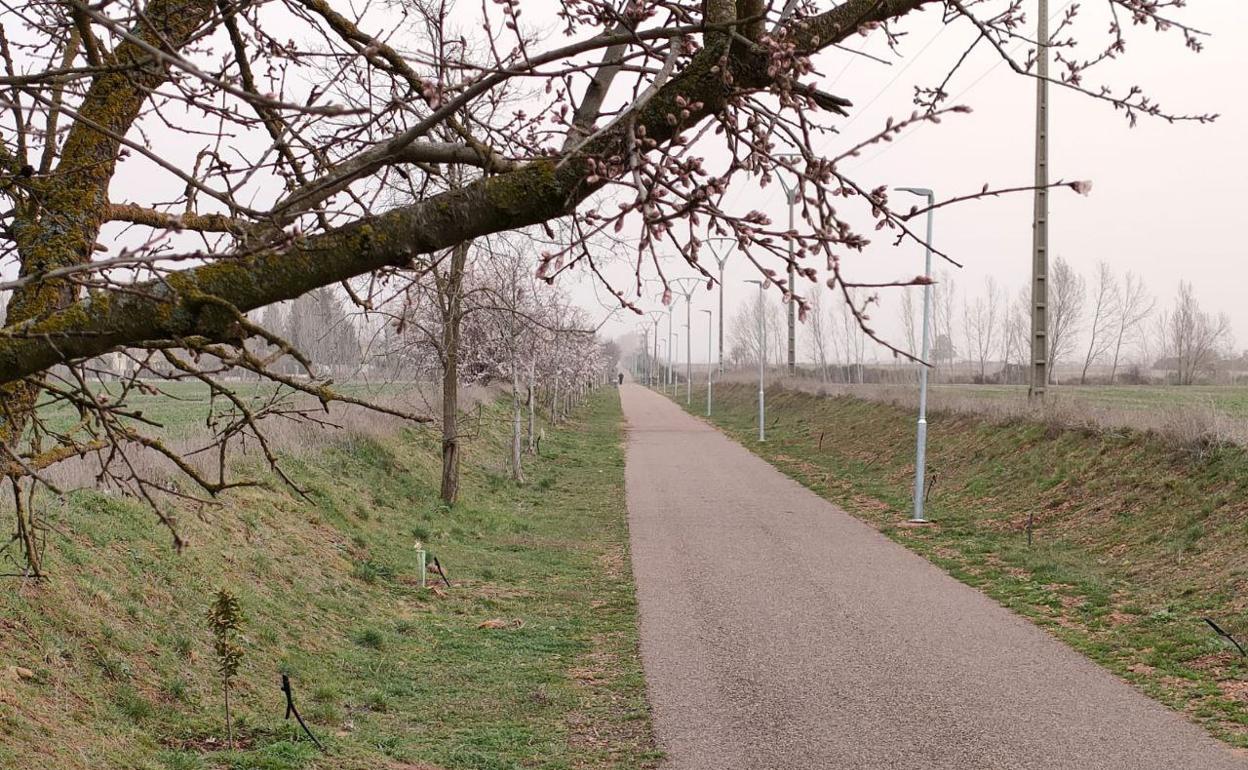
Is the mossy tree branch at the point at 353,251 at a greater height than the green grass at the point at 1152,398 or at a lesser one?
greater

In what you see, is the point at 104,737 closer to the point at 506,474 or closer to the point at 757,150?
the point at 757,150

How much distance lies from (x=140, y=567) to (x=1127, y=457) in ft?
48.4

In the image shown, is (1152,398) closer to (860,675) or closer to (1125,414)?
(1125,414)

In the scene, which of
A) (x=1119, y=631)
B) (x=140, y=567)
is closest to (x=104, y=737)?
(x=140, y=567)

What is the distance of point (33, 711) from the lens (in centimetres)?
598

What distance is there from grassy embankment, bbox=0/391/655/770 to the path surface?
1.71ft

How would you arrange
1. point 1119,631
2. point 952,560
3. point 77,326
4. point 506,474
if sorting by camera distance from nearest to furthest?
1. point 77,326
2. point 1119,631
3. point 952,560
4. point 506,474

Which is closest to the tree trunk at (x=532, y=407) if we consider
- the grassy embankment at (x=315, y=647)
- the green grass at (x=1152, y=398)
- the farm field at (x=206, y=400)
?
the farm field at (x=206, y=400)

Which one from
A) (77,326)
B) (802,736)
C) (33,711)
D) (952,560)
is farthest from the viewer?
(952,560)

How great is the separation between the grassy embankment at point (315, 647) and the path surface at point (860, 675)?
520 millimetres

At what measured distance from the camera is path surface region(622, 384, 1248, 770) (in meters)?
7.14

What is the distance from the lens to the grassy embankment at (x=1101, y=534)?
9.51 meters

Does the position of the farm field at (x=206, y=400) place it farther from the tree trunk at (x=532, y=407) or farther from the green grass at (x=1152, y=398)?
the green grass at (x=1152, y=398)

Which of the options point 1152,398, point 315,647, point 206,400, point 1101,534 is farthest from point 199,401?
point 1152,398
